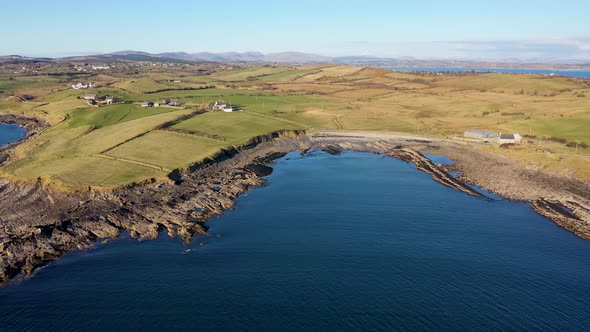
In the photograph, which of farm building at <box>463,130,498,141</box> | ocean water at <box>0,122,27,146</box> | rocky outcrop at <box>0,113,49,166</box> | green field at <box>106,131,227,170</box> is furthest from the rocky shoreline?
ocean water at <box>0,122,27,146</box>

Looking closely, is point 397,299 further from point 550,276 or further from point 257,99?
point 257,99

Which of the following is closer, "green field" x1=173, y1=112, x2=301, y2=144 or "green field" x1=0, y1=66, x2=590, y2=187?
"green field" x1=0, y1=66, x2=590, y2=187

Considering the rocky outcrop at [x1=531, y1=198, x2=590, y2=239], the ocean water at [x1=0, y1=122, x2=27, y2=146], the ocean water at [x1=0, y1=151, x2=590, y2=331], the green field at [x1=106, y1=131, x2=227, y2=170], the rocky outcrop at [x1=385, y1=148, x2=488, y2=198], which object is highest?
the green field at [x1=106, y1=131, x2=227, y2=170]

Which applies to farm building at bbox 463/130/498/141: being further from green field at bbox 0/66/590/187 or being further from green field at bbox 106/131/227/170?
green field at bbox 106/131/227/170

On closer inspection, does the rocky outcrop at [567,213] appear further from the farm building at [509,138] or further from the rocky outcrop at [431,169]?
the farm building at [509,138]

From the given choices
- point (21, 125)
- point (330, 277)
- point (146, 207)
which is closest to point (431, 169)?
point (330, 277)
